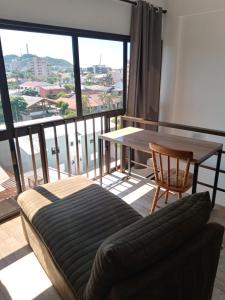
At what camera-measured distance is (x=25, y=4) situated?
2029mm

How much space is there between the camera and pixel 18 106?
223 cm

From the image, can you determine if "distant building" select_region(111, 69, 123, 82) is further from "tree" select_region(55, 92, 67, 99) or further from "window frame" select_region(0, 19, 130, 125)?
"tree" select_region(55, 92, 67, 99)

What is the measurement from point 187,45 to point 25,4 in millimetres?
2409

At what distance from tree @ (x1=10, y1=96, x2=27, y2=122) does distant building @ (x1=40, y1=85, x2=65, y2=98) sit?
0.74 ft

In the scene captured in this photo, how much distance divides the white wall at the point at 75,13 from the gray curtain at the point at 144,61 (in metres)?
0.16

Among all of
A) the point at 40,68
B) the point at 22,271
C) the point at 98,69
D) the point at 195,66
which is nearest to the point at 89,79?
the point at 98,69

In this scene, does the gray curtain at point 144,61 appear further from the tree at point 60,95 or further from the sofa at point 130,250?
the sofa at point 130,250

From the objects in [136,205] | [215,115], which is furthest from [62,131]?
[215,115]

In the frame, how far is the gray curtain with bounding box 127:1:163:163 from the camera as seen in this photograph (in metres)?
3.00

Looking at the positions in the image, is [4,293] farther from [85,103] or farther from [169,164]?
[85,103]

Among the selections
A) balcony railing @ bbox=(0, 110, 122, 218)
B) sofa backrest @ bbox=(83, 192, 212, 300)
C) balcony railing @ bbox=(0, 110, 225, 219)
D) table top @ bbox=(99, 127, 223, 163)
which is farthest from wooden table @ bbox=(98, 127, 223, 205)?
sofa backrest @ bbox=(83, 192, 212, 300)

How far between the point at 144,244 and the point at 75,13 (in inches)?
94.6

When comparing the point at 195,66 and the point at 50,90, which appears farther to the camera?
the point at 195,66

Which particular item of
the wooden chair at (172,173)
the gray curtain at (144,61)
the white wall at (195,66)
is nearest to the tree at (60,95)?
the gray curtain at (144,61)
